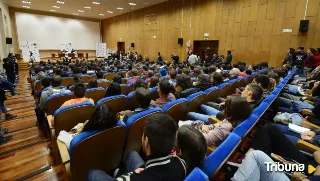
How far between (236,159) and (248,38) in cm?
949

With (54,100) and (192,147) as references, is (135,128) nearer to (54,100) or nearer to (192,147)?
(192,147)

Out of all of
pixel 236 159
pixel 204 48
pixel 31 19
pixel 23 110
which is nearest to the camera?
pixel 236 159

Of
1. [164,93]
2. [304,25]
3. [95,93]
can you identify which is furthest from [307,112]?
[304,25]

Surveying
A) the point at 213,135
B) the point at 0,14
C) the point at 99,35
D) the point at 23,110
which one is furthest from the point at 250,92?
A: the point at 99,35

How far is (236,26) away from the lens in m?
9.77

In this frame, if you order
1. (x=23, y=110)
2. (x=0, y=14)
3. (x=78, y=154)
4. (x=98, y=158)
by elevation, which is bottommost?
(x=23, y=110)

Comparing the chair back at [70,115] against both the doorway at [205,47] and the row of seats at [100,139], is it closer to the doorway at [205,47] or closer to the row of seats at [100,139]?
the row of seats at [100,139]

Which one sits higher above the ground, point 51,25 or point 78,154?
point 51,25

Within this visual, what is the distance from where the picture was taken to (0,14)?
9781 mm

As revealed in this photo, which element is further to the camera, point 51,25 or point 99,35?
point 99,35

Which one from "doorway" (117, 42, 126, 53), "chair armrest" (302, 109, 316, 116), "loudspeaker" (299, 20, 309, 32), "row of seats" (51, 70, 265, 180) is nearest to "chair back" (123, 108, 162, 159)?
"row of seats" (51, 70, 265, 180)

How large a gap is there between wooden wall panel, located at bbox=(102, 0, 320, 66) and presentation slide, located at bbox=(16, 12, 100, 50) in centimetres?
784

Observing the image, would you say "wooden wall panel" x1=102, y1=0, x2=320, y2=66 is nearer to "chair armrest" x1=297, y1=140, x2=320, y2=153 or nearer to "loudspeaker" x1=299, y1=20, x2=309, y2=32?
"loudspeaker" x1=299, y1=20, x2=309, y2=32

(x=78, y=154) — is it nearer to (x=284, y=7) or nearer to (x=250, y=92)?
(x=250, y=92)
